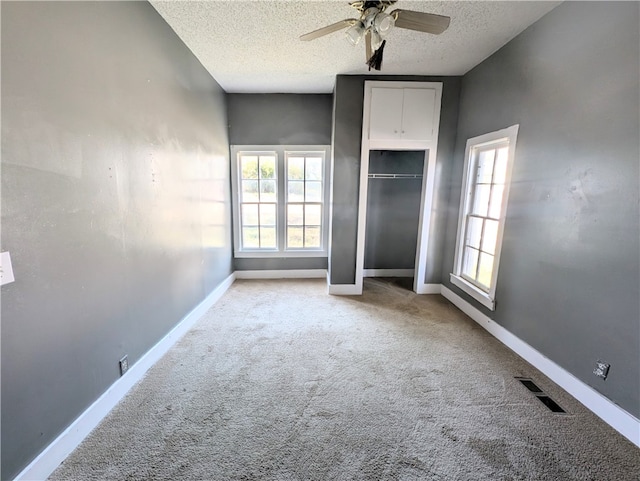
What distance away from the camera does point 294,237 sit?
4.44 m

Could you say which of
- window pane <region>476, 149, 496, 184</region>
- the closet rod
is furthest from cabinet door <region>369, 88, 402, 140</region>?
window pane <region>476, 149, 496, 184</region>

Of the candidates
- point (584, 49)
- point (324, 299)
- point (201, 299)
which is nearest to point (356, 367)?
point (324, 299)

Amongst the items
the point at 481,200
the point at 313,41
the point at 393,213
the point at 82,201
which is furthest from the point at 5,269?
the point at 393,213

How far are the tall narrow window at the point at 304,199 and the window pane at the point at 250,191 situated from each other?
53cm

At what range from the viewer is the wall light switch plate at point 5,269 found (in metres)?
1.10

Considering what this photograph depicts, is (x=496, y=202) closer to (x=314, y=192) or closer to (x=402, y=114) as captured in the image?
(x=402, y=114)

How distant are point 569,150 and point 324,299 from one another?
281cm

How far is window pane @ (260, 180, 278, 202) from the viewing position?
4.29 meters

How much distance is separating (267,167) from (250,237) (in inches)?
45.5

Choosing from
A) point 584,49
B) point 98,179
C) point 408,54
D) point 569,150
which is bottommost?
point 98,179

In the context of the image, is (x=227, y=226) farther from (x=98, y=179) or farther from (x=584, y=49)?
(x=584, y=49)

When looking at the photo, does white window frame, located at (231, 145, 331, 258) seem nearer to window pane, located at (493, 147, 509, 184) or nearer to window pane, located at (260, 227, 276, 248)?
window pane, located at (260, 227, 276, 248)

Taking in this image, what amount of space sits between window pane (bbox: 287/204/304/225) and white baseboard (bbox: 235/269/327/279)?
0.80 metres

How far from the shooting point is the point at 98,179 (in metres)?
1.59
